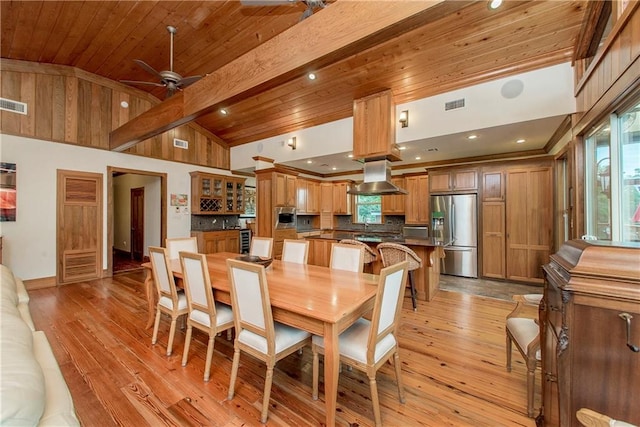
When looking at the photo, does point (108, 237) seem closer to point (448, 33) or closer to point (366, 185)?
point (366, 185)

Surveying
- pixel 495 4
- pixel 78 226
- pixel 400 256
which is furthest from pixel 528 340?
pixel 78 226

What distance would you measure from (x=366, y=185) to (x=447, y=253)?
2.41 meters

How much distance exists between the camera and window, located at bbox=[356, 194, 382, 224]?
251 inches

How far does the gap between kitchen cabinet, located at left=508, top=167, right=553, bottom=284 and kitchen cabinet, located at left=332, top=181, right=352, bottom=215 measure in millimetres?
3400

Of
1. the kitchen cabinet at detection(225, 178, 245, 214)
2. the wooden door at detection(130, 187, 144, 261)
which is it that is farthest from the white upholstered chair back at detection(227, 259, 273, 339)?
the wooden door at detection(130, 187, 144, 261)

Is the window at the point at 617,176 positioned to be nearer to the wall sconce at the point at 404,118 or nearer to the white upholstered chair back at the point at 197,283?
the wall sconce at the point at 404,118

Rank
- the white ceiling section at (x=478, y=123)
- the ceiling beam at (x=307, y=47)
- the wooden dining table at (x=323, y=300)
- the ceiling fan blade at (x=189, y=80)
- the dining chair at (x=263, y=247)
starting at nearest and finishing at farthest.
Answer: the wooden dining table at (x=323, y=300), the ceiling beam at (x=307, y=47), the white ceiling section at (x=478, y=123), the ceiling fan blade at (x=189, y=80), the dining chair at (x=263, y=247)

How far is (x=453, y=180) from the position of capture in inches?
198

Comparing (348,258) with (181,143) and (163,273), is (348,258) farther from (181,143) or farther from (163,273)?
(181,143)

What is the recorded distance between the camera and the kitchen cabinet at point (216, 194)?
20.8 ft

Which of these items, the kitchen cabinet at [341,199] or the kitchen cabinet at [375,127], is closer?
the kitchen cabinet at [375,127]

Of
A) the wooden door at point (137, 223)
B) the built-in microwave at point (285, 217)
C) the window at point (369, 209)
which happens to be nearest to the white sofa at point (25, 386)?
the built-in microwave at point (285, 217)

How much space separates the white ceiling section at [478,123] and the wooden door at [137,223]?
444cm

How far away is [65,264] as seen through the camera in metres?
4.68
